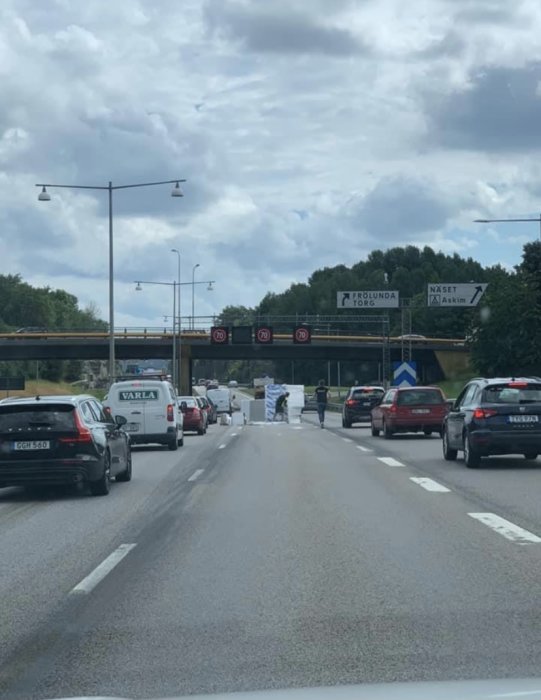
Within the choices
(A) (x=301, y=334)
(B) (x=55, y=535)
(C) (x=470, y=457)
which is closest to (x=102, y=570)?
(B) (x=55, y=535)

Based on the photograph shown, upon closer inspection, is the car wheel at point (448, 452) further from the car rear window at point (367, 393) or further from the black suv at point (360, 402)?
the car rear window at point (367, 393)

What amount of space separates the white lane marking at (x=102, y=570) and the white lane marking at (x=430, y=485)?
6.72 meters

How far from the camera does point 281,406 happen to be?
216ft

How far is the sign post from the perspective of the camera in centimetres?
5841

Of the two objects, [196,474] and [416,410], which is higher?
[416,410]

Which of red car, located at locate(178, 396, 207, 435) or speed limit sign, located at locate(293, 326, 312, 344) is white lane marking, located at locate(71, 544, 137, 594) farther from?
speed limit sign, located at locate(293, 326, 312, 344)

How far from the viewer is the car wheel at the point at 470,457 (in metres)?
22.1

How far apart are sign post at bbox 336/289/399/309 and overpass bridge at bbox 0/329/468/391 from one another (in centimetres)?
2012

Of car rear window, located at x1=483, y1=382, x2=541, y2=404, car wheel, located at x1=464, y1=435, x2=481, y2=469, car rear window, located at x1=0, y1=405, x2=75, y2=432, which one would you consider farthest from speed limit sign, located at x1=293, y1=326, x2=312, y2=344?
car rear window, located at x1=0, y1=405, x2=75, y2=432

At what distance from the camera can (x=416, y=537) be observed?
1255 centimetres

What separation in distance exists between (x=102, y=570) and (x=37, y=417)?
24.6ft

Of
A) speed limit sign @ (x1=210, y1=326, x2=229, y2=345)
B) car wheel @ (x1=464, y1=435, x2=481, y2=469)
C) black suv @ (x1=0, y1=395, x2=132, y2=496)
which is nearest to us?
black suv @ (x1=0, y1=395, x2=132, y2=496)

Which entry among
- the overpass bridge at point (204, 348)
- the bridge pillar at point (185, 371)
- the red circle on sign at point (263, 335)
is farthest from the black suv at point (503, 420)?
the bridge pillar at point (185, 371)

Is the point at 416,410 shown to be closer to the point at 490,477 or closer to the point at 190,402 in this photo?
the point at 190,402
